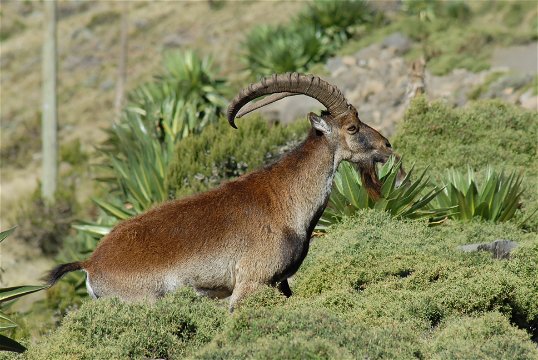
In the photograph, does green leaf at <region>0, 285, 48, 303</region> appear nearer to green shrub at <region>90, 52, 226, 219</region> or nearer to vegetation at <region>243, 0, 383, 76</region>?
green shrub at <region>90, 52, 226, 219</region>

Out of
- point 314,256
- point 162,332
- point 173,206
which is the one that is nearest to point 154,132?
point 314,256

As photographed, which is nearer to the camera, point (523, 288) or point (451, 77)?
point (523, 288)

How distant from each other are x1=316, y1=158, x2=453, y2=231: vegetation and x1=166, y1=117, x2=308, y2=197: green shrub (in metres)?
4.17

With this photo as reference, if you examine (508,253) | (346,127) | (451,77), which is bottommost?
(451,77)

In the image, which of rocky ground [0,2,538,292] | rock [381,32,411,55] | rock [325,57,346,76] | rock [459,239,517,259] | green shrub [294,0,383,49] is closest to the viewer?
rock [459,239,517,259]

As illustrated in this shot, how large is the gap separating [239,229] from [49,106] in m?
Result: 18.0

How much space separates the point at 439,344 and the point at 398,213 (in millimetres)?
4450

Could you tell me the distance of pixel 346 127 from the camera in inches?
360

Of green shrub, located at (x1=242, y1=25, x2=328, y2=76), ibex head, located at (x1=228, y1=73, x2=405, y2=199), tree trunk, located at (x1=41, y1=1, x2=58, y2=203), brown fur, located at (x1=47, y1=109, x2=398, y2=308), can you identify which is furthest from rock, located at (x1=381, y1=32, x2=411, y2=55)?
brown fur, located at (x1=47, y1=109, x2=398, y2=308)

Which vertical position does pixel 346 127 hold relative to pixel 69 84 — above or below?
above

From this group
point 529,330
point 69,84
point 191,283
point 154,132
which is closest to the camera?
point 191,283

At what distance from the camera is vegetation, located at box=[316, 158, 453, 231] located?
37.9 feet

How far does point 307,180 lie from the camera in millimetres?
9031

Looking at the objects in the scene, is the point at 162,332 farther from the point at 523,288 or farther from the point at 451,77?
the point at 451,77
